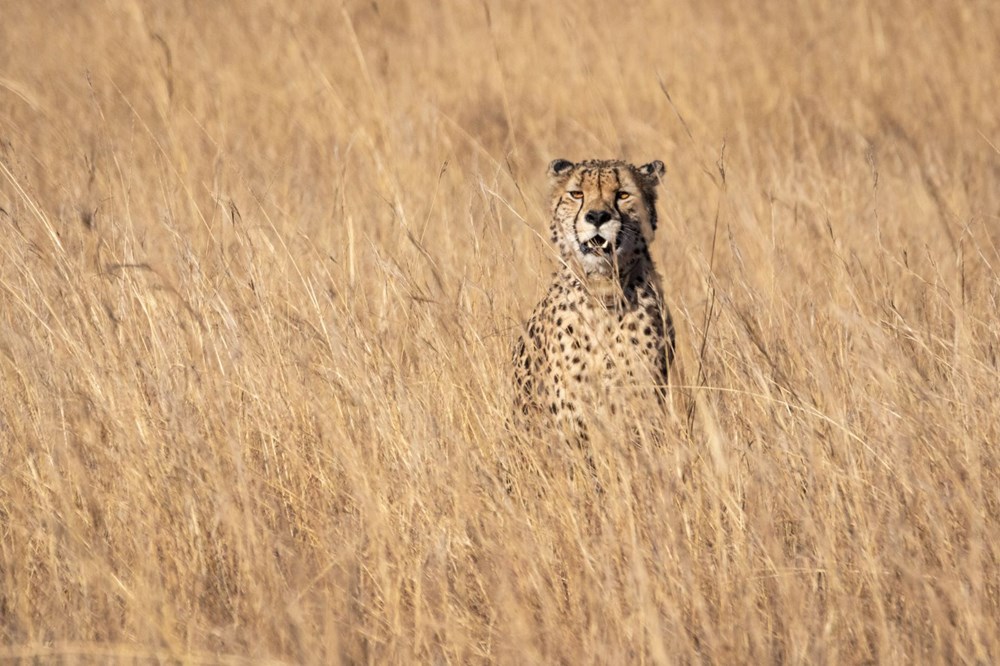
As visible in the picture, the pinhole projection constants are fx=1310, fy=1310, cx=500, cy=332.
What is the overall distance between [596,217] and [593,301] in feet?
0.82

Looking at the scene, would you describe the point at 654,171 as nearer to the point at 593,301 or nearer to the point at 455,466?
the point at 593,301

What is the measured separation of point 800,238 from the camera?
14.3ft

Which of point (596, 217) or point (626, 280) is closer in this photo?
point (596, 217)

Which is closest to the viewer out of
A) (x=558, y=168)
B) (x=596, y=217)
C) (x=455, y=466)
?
(x=455, y=466)

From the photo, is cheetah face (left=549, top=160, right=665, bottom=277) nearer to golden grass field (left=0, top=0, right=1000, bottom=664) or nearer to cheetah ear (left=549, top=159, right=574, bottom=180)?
cheetah ear (left=549, top=159, right=574, bottom=180)

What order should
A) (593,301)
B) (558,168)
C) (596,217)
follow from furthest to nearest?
(558,168) → (593,301) → (596,217)

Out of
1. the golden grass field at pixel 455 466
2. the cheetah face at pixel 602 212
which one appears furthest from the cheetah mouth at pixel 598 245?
the golden grass field at pixel 455 466

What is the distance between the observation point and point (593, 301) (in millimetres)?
3475

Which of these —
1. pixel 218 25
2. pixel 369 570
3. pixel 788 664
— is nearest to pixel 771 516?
pixel 788 664

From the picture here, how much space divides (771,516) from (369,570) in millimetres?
748

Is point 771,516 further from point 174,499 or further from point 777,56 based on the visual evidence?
point 777,56

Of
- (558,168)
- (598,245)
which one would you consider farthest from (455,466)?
(558,168)

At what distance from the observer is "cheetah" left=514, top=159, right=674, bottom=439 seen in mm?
3391

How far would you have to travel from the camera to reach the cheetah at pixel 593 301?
3391 mm
